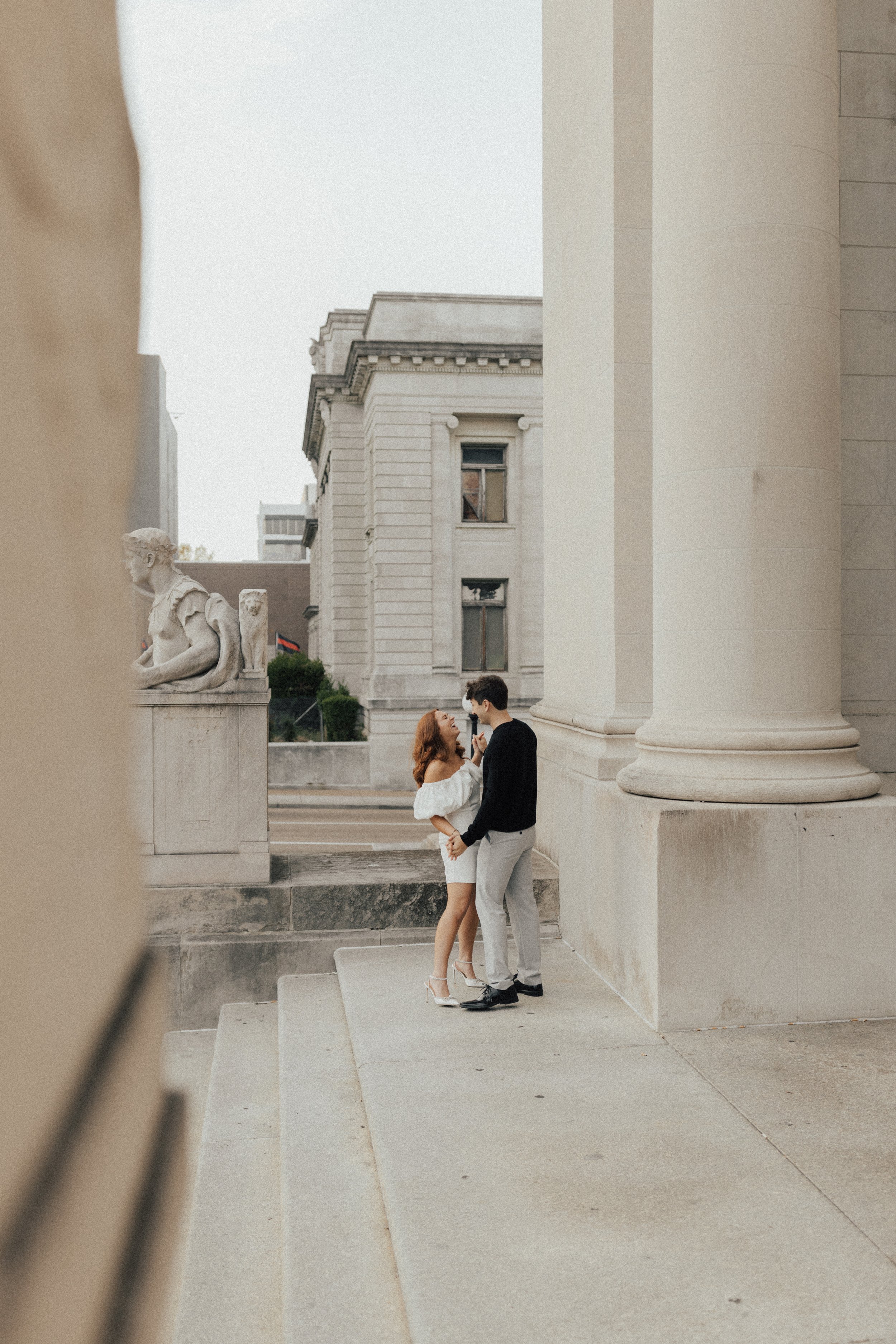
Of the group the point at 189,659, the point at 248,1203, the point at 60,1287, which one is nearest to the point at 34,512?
the point at 60,1287

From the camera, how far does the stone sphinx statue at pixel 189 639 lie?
26.8 ft

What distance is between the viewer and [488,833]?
6473 millimetres

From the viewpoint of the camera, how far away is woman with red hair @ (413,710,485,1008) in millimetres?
6562

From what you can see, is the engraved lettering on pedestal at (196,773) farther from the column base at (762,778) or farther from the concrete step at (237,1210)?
the column base at (762,778)

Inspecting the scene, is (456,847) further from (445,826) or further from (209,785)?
(209,785)

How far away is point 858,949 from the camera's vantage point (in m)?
6.01

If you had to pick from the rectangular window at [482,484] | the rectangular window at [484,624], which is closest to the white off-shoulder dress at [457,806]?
the rectangular window at [484,624]

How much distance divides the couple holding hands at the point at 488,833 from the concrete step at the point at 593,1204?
0.52 metres

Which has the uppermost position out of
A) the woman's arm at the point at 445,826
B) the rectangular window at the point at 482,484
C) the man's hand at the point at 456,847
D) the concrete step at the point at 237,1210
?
the rectangular window at the point at 482,484

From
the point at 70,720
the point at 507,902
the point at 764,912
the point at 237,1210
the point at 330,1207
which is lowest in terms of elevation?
the point at 237,1210

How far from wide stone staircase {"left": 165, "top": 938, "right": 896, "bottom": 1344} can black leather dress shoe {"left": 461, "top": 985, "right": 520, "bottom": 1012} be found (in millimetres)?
84

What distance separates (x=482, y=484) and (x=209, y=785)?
21.0 meters

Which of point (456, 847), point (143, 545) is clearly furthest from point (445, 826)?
point (143, 545)

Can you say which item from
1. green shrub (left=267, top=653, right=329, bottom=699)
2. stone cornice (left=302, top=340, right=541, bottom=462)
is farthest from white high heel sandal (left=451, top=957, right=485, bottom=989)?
green shrub (left=267, top=653, right=329, bottom=699)
